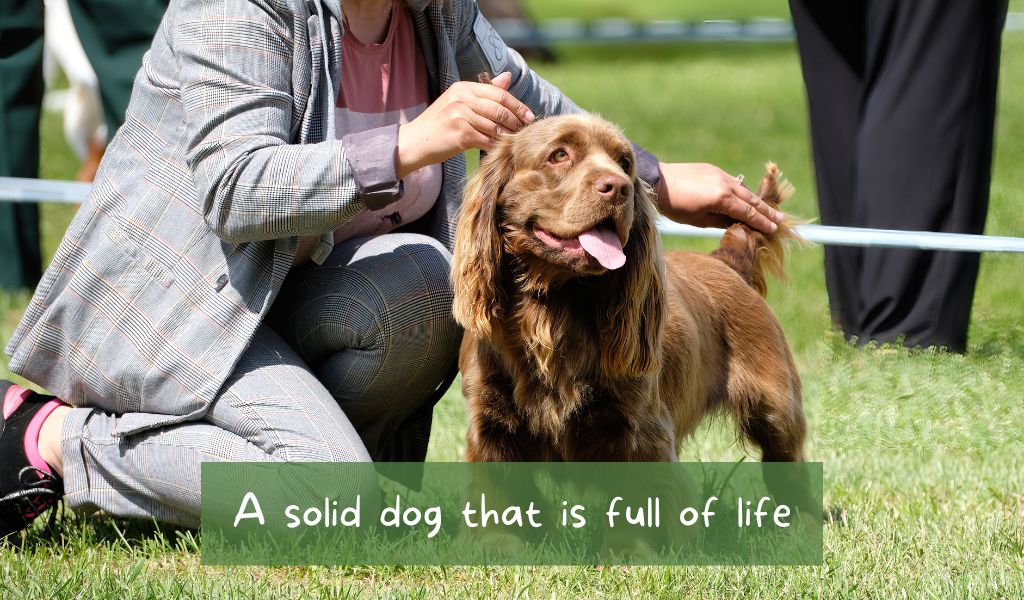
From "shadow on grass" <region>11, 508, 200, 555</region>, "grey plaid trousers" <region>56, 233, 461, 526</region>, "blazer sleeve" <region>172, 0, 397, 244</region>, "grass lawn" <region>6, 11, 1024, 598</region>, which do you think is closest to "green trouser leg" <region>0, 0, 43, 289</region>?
"grass lawn" <region>6, 11, 1024, 598</region>

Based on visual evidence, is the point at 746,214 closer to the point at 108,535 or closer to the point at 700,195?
the point at 700,195

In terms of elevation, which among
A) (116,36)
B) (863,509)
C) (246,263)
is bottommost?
(863,509)

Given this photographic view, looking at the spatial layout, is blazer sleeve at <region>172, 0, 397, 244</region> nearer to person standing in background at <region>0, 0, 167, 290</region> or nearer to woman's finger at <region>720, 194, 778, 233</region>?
woman's finger at <region>720, 194, 778, 233</region>

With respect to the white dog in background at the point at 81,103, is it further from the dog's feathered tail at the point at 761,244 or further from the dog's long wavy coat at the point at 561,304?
the dog's long wavy coat at the point at 561,304

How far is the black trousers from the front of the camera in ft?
12.2

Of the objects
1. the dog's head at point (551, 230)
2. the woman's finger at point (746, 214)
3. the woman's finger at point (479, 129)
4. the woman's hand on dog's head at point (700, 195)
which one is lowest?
the woman's finger at point (746, 214)

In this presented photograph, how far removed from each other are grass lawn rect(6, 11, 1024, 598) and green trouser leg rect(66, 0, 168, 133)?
2165mm

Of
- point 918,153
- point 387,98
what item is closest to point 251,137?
point 387,98

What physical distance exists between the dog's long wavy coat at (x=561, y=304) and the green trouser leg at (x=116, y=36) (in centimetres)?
316

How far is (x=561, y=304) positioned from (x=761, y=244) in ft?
2.88

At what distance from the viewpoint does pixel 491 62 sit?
11.0ft

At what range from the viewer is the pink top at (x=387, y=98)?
10.1ft

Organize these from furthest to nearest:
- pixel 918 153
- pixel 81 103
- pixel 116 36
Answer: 1. pixel 81 103
2. pixel 116 36
3. pixel 918 153

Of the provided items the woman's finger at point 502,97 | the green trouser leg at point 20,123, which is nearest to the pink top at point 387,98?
the woman's finger at point 502,97
